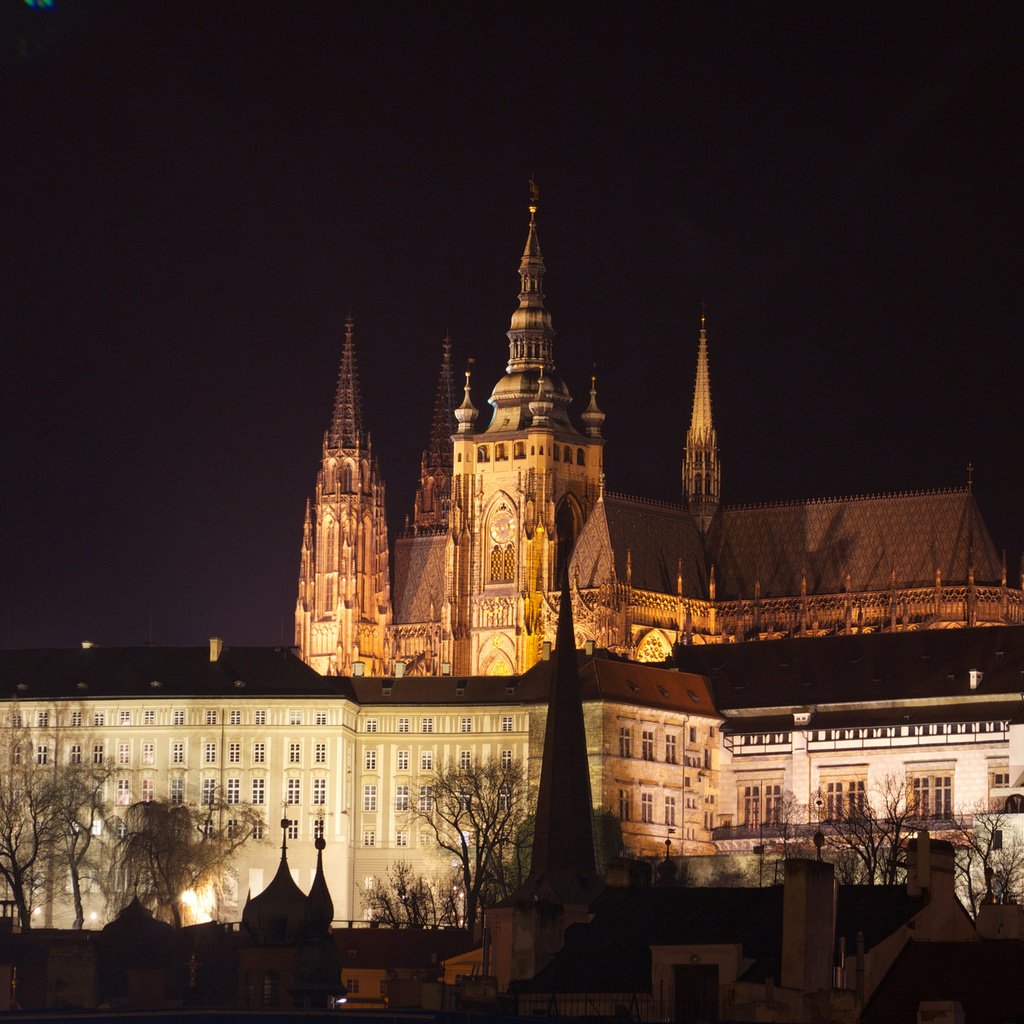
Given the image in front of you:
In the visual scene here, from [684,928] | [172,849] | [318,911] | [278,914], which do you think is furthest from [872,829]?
[684,928]

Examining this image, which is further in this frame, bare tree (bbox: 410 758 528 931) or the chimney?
bare tree (bbox: 410 758 528 931)

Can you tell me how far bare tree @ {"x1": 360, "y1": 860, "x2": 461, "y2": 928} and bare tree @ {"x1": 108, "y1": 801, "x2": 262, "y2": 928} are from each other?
6679 mm

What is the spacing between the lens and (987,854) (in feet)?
530

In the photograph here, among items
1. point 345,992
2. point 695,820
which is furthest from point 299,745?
point 345,992

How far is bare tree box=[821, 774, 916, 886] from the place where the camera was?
515 ft

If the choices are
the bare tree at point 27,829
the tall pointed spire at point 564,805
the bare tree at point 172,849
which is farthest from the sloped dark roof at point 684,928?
the bare tree at point 27,829

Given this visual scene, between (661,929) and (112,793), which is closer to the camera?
(661,929)

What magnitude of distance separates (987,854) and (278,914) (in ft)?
136

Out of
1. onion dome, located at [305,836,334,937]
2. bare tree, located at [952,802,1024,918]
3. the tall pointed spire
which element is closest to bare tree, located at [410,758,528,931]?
bare tree, located at [952,802,1024,918]

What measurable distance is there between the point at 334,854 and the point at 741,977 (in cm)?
11612

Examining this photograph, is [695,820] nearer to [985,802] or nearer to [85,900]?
[985,802]

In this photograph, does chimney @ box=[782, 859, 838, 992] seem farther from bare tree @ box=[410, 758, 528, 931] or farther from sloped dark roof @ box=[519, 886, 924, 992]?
bare tree @ box=[410, 758, 528, 931]

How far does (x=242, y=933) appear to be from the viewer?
449ft

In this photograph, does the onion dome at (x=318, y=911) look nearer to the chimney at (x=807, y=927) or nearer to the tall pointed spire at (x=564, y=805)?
the tall pointed spire at (x=564, y=805)
